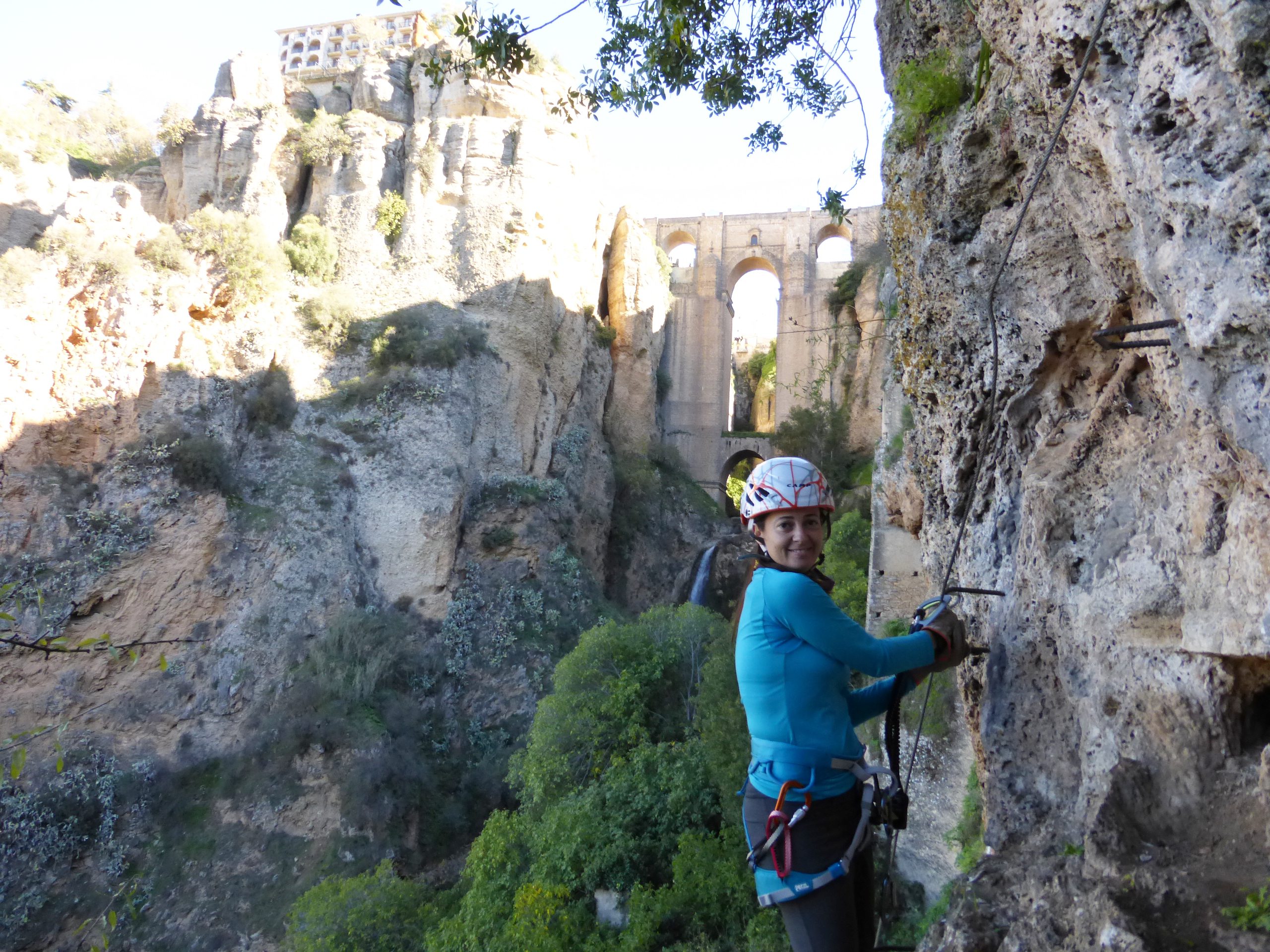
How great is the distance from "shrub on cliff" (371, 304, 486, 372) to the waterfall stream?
9986mm

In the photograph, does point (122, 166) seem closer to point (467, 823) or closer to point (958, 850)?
point (467, 823)

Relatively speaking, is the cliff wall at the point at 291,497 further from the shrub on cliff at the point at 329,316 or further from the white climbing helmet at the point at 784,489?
the white climbing helmet at the point at 784,489

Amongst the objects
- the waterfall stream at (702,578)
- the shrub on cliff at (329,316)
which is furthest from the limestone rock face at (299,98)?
the waterfall stream at (702,578)

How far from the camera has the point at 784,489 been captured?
2854 mm

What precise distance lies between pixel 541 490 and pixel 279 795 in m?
9.82

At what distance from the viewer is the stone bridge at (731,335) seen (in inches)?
1267

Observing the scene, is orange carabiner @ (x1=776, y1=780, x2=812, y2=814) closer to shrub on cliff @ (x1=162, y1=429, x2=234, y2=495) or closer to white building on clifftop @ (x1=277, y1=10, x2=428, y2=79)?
shrub on cliff @ (x1=162, y1=429, x2=234, y2=495)

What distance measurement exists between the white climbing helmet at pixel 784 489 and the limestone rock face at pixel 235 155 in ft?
72.4

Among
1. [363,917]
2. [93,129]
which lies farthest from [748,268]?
[363,917]

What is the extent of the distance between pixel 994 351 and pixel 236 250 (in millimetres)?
20307

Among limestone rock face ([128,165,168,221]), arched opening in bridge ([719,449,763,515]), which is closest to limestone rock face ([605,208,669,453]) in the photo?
arched opening in bridge ([719,449,763,515])

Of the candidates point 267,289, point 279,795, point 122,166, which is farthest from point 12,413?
point 122,166

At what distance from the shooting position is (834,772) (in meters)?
2.55

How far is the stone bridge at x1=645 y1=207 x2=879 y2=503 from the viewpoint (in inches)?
1267
